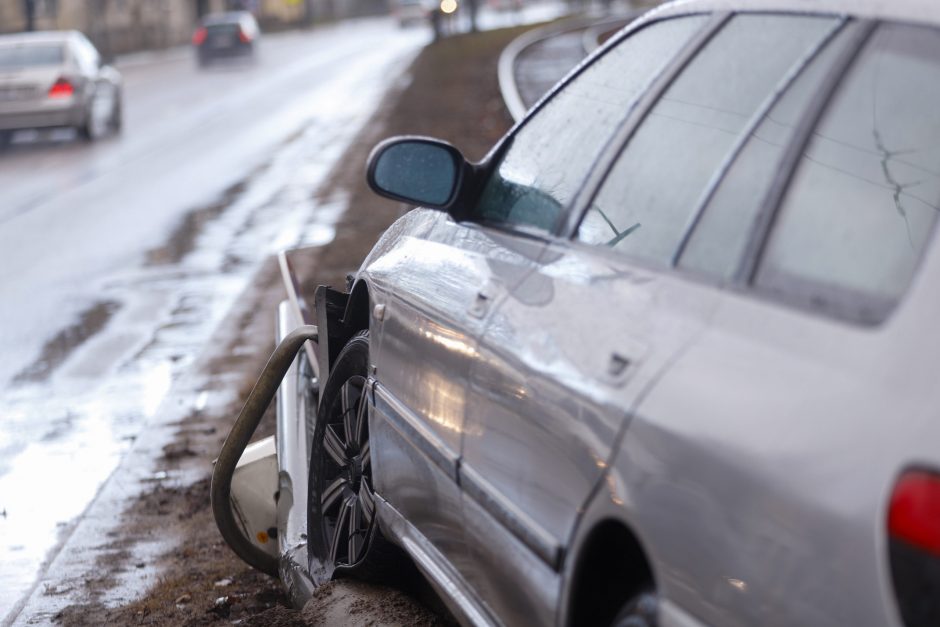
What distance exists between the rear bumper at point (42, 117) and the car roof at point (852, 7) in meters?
23.0

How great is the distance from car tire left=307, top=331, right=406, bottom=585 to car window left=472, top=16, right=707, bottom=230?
820 millimetres

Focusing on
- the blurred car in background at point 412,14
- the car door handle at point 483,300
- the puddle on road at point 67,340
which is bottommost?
the blurred car in background at point 412,14

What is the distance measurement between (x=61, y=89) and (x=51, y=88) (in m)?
0.16

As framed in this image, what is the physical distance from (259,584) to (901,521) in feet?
13.0

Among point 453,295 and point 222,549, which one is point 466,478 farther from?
point 222,549

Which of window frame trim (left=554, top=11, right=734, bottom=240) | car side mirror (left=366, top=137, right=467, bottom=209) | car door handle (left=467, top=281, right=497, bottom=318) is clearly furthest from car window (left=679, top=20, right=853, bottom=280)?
car side mirror (left=366, top=137, right=467, bottom=209)

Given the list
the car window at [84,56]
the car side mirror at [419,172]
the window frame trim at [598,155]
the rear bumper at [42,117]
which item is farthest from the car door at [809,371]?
the car window at [84,56]

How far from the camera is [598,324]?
290 cm

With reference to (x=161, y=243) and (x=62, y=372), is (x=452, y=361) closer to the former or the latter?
(x=62, y=372)

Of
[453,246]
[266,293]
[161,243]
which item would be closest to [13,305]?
[266,293]

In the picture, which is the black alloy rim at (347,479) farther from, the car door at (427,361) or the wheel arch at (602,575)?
the wheel arch at (602,575)

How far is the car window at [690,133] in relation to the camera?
2.91m

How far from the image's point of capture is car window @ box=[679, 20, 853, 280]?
8.88 ft

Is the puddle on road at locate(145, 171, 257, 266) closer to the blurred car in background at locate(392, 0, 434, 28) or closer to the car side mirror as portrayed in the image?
the car side mirror
